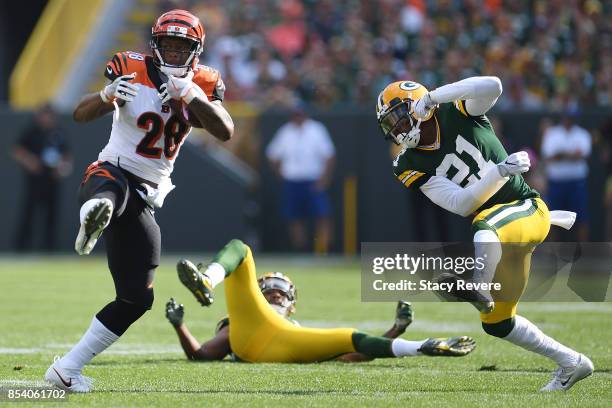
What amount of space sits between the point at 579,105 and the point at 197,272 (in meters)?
10.8

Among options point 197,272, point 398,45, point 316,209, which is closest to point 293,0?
point 398,45

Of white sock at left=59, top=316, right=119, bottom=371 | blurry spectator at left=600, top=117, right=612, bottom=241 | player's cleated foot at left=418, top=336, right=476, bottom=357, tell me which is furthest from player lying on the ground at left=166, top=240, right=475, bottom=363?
blurry spectator at left=600, top=117, right=612, bottom=241

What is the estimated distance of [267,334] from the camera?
6492 millimetres

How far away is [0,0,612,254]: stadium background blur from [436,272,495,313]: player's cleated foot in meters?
9.22

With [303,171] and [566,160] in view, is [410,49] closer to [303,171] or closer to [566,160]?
[303,171]

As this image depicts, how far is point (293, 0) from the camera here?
17844mm

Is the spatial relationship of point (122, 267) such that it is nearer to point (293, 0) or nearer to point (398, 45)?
point (398, 45)

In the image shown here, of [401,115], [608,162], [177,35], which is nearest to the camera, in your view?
[177,35]

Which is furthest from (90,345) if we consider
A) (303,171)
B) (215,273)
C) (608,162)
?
(608,162)

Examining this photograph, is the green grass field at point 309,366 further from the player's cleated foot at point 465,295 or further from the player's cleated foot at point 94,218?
the player's cleated foot at point 94,218

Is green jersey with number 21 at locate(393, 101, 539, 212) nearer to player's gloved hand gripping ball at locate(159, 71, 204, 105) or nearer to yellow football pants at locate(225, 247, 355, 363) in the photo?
yellow football pants at locate(225, 247, 355, 363)

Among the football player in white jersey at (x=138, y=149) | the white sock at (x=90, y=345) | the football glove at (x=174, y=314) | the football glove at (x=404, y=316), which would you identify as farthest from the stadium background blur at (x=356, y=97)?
the white sock at (x=90, y=345)

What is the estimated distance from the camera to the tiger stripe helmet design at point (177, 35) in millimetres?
5570

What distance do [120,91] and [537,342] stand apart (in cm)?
237
